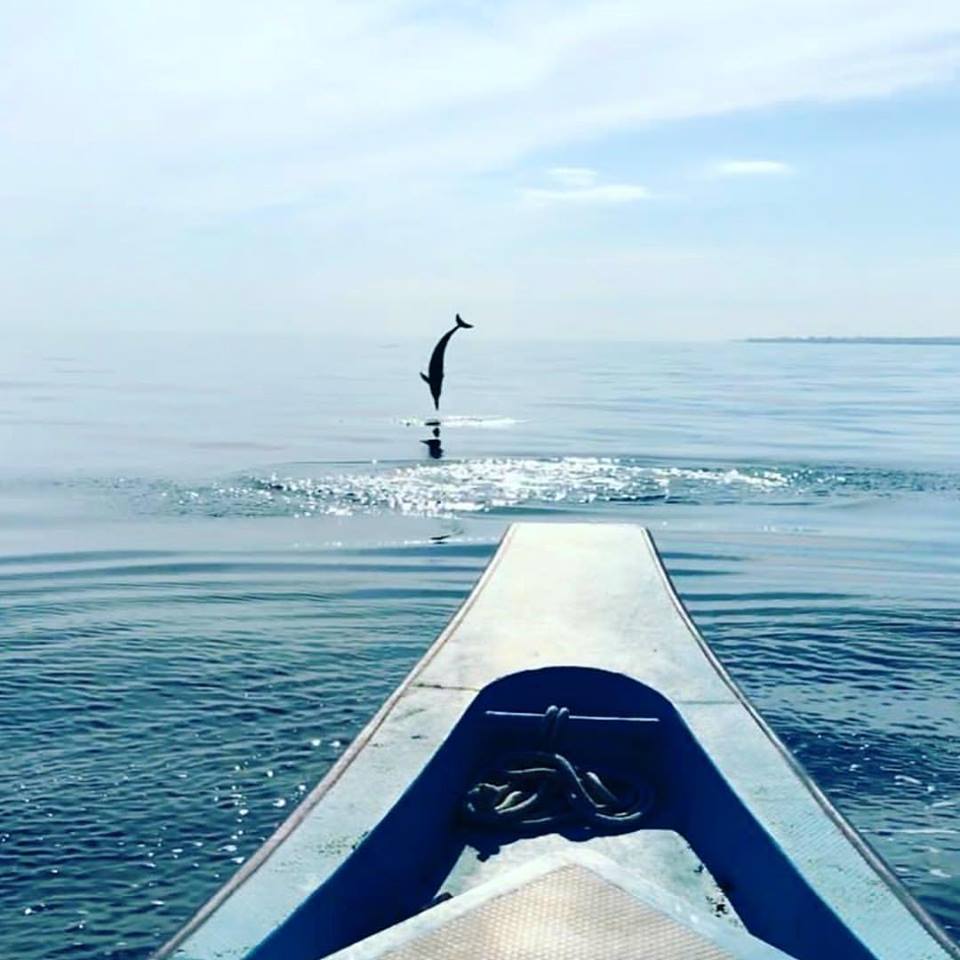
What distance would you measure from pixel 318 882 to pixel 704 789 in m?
2.36

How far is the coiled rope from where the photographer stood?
19.9 ft

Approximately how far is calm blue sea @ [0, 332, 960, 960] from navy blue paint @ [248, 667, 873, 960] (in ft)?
4.49

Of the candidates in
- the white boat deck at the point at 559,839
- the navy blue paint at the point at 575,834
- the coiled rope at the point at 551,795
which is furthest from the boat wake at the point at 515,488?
the coiled rope at the point at 551,795

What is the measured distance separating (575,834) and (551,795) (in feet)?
1.14

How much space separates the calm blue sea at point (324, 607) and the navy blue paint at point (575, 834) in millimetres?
1367

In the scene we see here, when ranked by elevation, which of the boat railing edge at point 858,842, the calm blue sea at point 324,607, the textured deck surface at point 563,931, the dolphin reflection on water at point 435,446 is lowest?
the calm blue sea at point 324,607

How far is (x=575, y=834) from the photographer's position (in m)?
6.01

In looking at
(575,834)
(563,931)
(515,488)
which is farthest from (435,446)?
(563,931)

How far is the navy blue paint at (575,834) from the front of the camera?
4.32m

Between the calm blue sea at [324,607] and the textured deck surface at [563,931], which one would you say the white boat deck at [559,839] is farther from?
the calm blue sea at [324,607]

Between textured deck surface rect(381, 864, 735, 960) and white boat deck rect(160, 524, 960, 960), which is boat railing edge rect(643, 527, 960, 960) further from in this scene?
textured deck surface rect(381, 864, 735, 960)

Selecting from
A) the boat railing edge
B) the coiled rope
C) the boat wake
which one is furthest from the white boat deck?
the boat wake

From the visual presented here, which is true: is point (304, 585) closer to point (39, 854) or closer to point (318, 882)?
point (39, 854)

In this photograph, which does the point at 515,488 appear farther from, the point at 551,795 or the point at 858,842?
the point at 858,842
